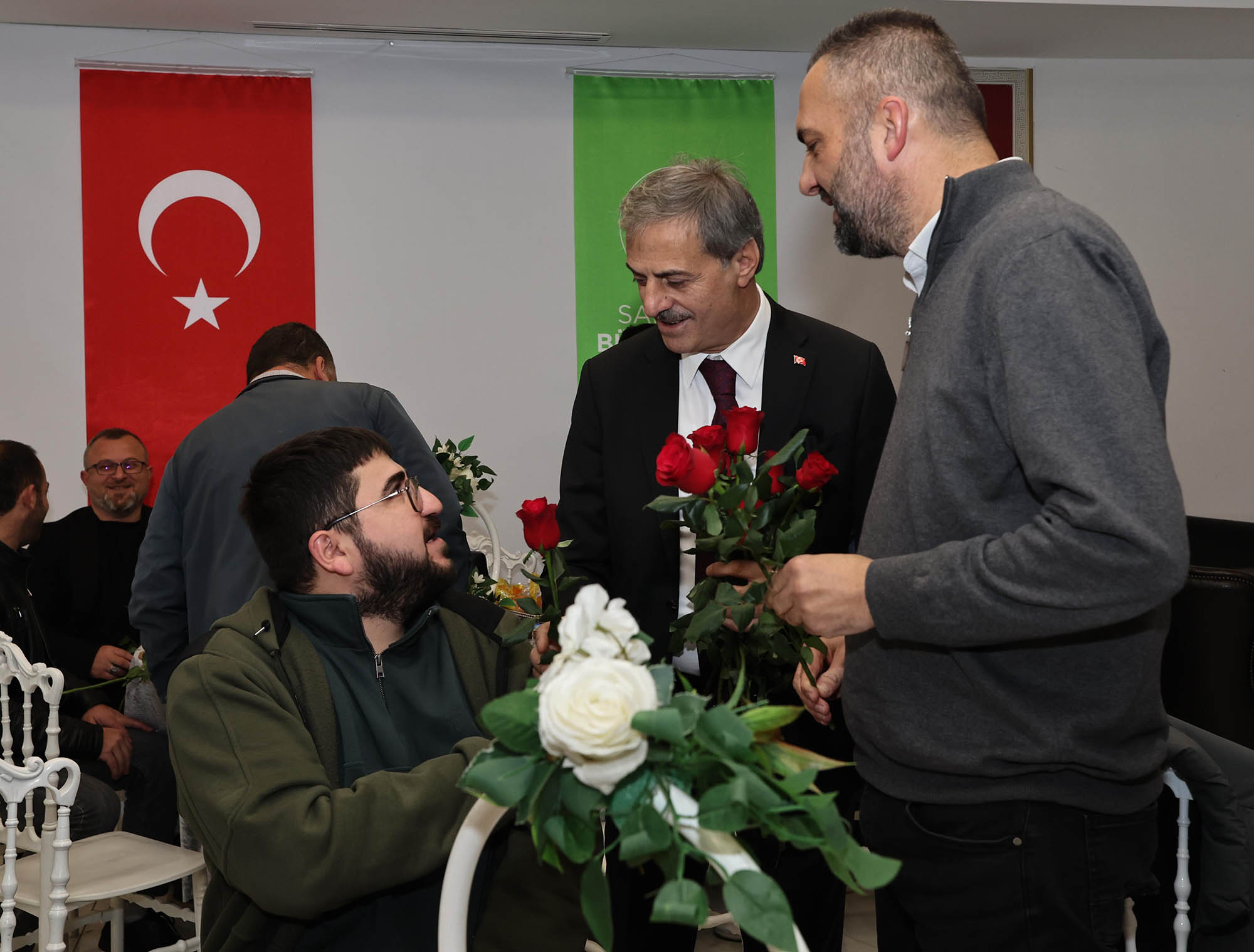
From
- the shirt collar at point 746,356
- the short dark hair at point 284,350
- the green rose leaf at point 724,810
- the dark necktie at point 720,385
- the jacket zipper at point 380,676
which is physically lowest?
the jacket zipper at point 380,676

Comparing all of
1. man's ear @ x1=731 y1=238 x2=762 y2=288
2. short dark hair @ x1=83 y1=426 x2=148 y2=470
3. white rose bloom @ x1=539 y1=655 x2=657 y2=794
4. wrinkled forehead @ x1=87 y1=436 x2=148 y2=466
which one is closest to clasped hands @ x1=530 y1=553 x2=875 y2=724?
white rose bloom @ x1=539 y1=655 x2=657 y2=794

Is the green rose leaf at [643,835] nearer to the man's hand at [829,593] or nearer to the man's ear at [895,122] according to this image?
the man's hand at [829,593]

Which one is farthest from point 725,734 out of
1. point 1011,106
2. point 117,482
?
point 1011,106

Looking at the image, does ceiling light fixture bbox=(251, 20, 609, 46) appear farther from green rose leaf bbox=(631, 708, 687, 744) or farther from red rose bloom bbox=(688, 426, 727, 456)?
green rose leaf bbox=(631, 708, 687, 744)

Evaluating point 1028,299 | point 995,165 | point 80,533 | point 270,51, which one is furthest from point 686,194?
point 270,51

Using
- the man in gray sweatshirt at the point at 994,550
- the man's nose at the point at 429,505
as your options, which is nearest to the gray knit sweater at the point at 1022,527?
the man in gray sweatshirt at the point at 994,550

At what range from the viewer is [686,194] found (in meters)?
2.18

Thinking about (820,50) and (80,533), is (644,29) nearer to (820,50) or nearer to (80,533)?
(80,533)

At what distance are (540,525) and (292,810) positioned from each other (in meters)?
0.51

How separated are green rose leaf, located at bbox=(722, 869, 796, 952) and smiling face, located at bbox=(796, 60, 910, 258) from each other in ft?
2.96

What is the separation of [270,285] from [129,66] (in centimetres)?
116

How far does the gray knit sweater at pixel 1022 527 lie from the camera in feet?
3.76

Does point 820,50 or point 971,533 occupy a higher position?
point 820,50

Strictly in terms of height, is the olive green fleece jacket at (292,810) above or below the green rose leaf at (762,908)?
below
